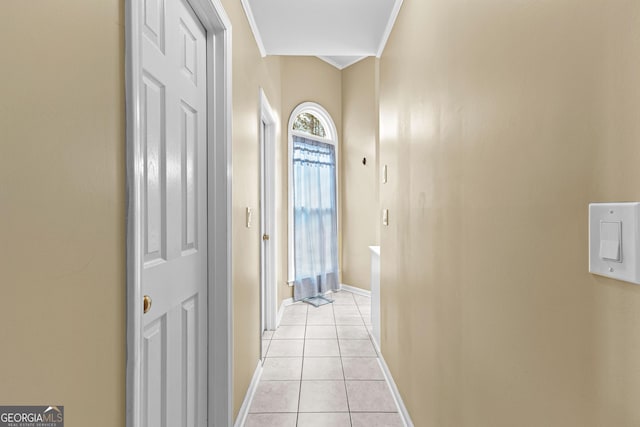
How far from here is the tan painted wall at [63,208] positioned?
1.47 ft

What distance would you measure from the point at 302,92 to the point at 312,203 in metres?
1.47

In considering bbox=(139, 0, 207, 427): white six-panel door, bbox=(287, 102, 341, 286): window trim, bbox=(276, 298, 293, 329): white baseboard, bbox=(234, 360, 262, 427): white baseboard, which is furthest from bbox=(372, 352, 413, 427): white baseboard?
bbox=(287, 102, 341, 286): window trim

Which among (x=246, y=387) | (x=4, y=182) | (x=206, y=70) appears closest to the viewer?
(x=4, y=182)

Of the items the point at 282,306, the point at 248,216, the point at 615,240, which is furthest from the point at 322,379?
the point at 615,240

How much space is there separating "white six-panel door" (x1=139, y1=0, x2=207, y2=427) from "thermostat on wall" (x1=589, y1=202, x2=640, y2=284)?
1.01m

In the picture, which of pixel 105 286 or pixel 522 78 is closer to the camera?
pixel 105 286

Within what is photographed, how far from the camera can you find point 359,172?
436 cm

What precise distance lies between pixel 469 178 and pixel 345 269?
145 inches

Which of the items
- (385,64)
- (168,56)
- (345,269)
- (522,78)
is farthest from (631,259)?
(345,269)

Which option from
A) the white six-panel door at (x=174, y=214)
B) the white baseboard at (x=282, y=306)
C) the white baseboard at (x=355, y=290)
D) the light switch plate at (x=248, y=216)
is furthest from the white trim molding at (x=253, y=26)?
the white baseboard at (x=355, y=290)

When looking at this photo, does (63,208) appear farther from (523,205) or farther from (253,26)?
(253,26)

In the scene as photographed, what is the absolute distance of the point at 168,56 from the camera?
3.61 ft

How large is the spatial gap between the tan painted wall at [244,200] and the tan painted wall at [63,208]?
3.20 feet

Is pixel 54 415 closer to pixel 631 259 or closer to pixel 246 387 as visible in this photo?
pixel 631 259
